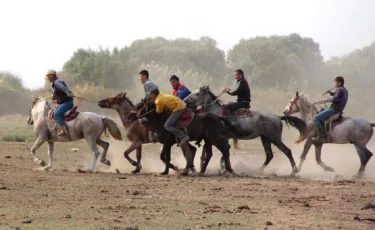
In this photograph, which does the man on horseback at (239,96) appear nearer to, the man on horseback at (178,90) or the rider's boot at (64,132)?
the man on horseback at (178,90)

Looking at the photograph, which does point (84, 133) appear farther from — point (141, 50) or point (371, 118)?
point (141, 50)

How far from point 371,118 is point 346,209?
39135 millimetres

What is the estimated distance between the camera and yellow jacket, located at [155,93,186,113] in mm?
18250

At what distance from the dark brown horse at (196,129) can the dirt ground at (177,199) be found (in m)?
0.54

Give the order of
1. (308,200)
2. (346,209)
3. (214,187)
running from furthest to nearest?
(214,187), (308,200), (346,209)

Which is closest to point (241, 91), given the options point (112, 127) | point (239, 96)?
point (239, 96)

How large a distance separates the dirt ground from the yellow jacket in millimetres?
1495

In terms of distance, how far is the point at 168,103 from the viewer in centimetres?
1834

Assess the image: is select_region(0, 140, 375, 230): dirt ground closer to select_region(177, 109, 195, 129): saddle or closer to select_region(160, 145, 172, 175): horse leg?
A: select_region(160, 145, 172, 175): horse leg

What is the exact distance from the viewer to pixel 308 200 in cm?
1480

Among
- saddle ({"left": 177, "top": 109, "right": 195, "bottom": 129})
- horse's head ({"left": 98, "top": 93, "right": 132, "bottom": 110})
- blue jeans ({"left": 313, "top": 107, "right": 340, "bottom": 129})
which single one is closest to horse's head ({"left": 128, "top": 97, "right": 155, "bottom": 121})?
saddle ({"left": 177, "top": 109, "right": 195, "bottom": 129})

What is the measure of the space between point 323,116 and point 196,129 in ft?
10.6

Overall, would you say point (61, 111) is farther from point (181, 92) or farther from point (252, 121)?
point (252, 121)

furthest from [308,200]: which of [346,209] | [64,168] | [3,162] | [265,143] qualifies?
[3,162]
